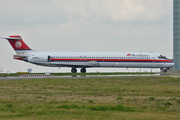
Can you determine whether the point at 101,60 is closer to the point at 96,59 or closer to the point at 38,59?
the point at 96,59

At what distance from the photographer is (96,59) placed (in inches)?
2611

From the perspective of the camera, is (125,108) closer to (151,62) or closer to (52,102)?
(52,102)

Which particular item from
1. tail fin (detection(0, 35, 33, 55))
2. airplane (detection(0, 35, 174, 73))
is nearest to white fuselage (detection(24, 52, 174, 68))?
airplane (detection(0, 35, 174, 73))

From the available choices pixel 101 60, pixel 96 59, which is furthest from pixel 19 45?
pixel 101 60

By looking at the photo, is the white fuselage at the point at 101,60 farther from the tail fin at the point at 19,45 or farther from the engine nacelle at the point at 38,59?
the tail fin at the point at 19,45

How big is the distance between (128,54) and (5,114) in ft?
168

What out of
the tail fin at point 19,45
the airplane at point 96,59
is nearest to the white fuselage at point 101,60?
the airplane at point 96,59

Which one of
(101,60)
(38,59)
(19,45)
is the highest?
(19,45)

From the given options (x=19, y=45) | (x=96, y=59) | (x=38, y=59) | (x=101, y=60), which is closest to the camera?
(x=101, y=60)

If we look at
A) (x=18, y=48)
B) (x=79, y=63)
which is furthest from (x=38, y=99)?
(x=18, y=48)

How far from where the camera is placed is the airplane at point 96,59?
6519 centimetres

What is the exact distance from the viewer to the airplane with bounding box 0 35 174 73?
6519 centimetres

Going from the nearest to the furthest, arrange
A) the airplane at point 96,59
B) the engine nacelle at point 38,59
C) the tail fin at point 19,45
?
1. the airplane at point 96,59
2. the engine nacelle at point 38,59
3. the tail fin at point 19,45

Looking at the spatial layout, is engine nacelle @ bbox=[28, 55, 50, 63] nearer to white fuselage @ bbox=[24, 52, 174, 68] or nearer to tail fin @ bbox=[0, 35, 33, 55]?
white fuselage @ bbox=[24, 52, 174, 68]
